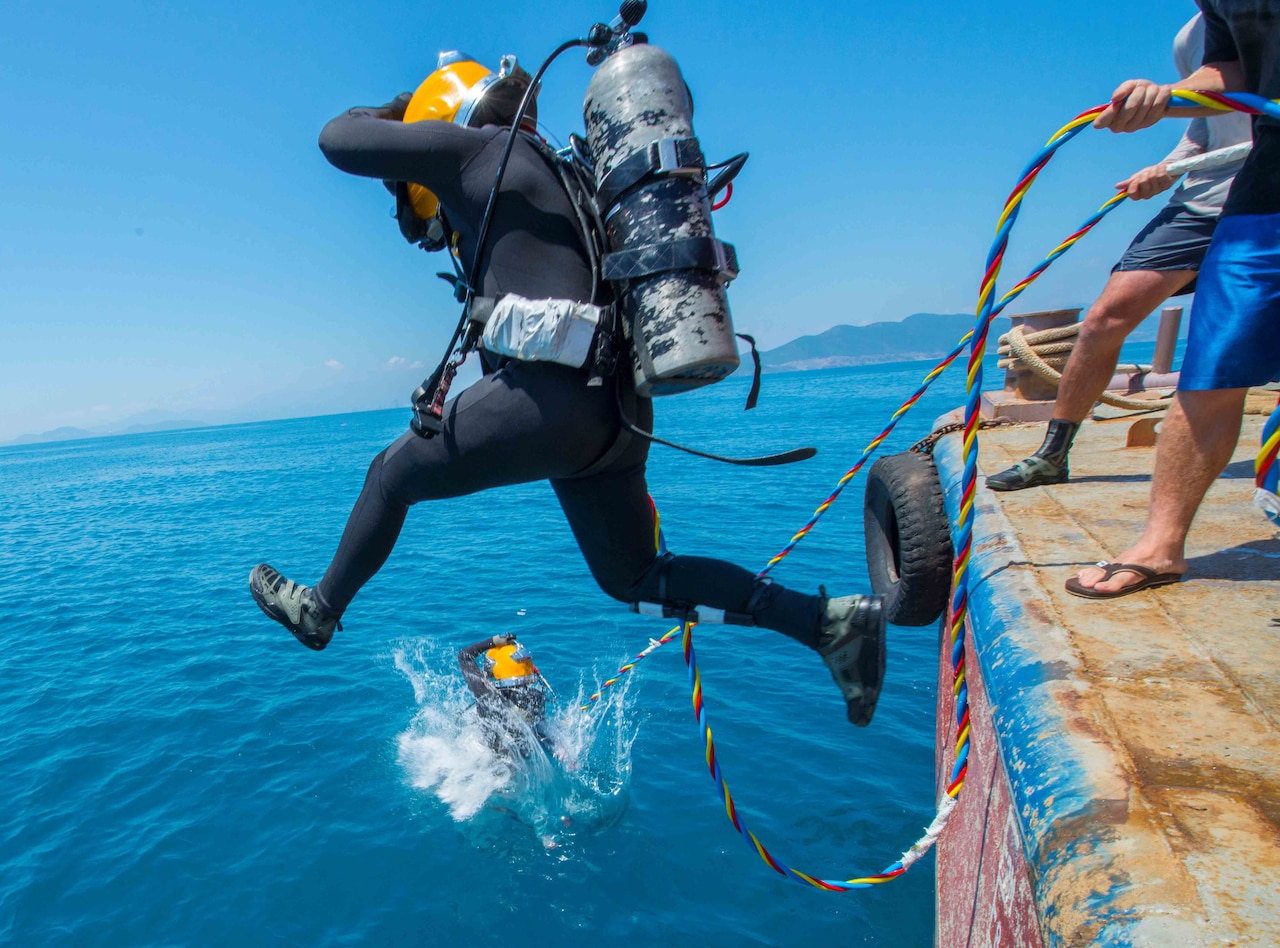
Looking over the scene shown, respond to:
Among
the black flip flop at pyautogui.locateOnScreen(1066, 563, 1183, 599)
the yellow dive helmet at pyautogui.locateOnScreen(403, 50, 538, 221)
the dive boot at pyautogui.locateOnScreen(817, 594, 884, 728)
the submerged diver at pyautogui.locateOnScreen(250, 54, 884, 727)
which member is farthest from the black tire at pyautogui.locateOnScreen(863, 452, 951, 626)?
the yellow dive helmet at pyautogui.locateOnScreen(403, 50, 538, 221)

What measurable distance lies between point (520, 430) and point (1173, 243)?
3.03 meters

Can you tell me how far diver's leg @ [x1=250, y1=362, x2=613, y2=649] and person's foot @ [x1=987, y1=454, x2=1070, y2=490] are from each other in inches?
103

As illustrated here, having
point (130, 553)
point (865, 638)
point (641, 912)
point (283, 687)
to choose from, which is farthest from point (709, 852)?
point (130, 553)

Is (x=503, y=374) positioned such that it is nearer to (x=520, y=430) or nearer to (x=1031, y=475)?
(x=520, y=430)

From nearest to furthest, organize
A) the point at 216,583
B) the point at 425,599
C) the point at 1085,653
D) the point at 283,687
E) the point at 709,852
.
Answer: the point at 1085,653 < the point at 709,852 < the point at 283,687 < the point at 425,599 < the point at 216,583

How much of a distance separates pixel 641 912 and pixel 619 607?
639 cm

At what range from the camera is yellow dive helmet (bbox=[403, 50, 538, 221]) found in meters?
2.55

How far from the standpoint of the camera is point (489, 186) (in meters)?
2.37

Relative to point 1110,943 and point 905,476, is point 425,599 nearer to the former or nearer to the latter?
point 905,476

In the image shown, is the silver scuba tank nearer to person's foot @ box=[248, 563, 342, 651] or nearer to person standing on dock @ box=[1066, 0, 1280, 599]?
person standing on dock @ box=[1066, 0, 1280, 599]

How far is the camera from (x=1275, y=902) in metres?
1.16

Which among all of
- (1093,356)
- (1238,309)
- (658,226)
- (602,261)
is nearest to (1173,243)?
(1093,356)

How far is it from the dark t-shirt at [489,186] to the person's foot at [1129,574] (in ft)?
6.61

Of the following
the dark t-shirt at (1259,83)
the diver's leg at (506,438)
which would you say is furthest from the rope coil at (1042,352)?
the diver's leg at (506,438)
